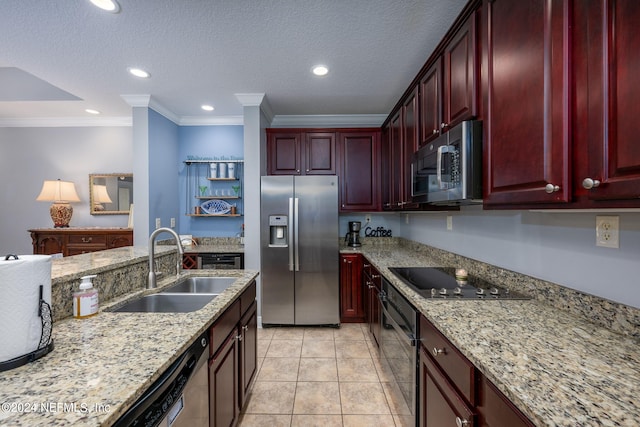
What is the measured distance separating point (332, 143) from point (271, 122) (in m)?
0.95

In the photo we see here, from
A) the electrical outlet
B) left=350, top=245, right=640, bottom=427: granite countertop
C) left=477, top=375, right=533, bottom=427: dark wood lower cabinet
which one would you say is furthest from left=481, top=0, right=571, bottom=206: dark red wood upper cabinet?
left=477, top=375, right=533, bottom=427: dark wood lower cabinet

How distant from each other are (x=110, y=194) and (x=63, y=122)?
3.97ft

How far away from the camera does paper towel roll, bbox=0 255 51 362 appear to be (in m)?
0.73

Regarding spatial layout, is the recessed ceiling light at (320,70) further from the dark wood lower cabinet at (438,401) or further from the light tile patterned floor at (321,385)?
the light tile patterned floor at (321,385)

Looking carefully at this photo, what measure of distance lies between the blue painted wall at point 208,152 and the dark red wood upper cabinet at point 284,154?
2.20 feet

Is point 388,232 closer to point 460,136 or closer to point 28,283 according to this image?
point 460,136

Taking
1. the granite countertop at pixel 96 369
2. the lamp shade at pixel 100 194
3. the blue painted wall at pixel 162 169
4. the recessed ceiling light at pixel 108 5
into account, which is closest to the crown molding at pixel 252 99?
the blue painted wall at pixel 162 169

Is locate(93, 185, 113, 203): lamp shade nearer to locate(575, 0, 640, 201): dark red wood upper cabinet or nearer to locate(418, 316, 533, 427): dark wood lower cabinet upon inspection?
locate(418, 316, 533, 427): dark wood lower cabinet

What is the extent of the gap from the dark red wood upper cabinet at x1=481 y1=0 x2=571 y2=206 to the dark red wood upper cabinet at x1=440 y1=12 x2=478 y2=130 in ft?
0.27

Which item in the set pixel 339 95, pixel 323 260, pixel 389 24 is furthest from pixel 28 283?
pixel 339 95

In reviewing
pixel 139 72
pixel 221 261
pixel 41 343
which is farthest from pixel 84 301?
pixel 139 72

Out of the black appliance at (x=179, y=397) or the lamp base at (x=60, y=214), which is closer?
the black appliance at (x=179, y=397)

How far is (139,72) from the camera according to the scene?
8.50 ft

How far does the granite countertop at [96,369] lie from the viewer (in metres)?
0.61
